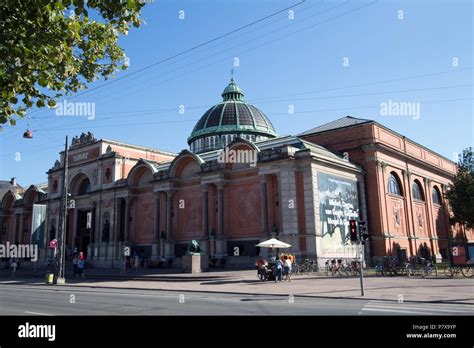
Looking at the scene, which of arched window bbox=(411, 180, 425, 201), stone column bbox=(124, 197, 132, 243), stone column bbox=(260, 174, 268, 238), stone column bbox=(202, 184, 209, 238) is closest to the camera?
stone column bbox=(260, 174, 268, 238)

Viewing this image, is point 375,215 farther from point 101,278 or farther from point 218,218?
point 101,278

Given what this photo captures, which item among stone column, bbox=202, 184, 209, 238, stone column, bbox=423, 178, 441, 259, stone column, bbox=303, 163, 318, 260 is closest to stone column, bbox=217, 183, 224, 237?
stone column, bbox=202, 184, 209, 238

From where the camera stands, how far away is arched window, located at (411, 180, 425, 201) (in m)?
50.1

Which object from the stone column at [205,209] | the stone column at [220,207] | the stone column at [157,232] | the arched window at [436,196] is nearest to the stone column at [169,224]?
the stone column at [157,232]

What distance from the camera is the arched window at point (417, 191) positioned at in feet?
165

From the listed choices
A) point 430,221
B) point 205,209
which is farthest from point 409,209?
point 205,209

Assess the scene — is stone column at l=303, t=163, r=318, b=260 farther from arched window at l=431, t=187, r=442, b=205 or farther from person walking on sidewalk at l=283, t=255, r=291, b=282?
arched window at l=431, t=187, r=442, b=205

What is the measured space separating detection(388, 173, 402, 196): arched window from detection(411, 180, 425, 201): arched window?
329 centimetres

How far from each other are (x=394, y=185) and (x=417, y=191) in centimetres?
671

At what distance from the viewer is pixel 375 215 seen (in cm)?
4175

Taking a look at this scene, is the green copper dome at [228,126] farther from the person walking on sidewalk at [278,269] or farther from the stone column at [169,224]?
the person walking on sidewalk at [278,269]

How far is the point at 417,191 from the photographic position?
51469mm
